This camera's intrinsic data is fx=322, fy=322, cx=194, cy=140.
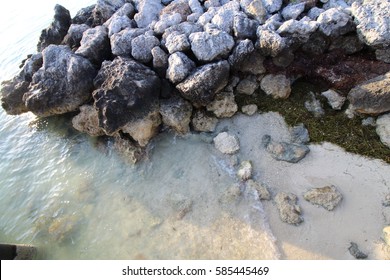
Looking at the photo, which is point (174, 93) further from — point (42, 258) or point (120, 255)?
point (42, 258)

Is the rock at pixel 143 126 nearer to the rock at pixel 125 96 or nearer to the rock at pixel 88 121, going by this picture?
the rock at pixel 125 96

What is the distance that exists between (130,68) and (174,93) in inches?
46.9

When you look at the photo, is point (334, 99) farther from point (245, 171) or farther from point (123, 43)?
point (123, 43)

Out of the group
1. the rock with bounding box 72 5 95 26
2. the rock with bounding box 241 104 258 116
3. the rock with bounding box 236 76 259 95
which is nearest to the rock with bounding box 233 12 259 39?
the rock with bounding box 236 76 259 95

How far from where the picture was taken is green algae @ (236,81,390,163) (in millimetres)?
6504

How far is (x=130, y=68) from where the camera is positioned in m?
7.55

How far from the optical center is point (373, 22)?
6785 mm

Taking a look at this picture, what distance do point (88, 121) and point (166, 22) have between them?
3.31m

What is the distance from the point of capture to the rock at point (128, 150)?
309 inches

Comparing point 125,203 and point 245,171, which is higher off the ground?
point 125,203

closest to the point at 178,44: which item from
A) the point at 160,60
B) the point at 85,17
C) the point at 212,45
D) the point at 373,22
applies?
the point at 160,60

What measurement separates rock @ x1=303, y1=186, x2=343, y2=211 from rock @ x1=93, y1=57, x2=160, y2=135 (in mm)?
3967

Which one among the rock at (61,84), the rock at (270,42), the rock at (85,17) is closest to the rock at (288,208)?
the rock at (270,42)

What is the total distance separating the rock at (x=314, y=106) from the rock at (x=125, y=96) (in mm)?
3515
